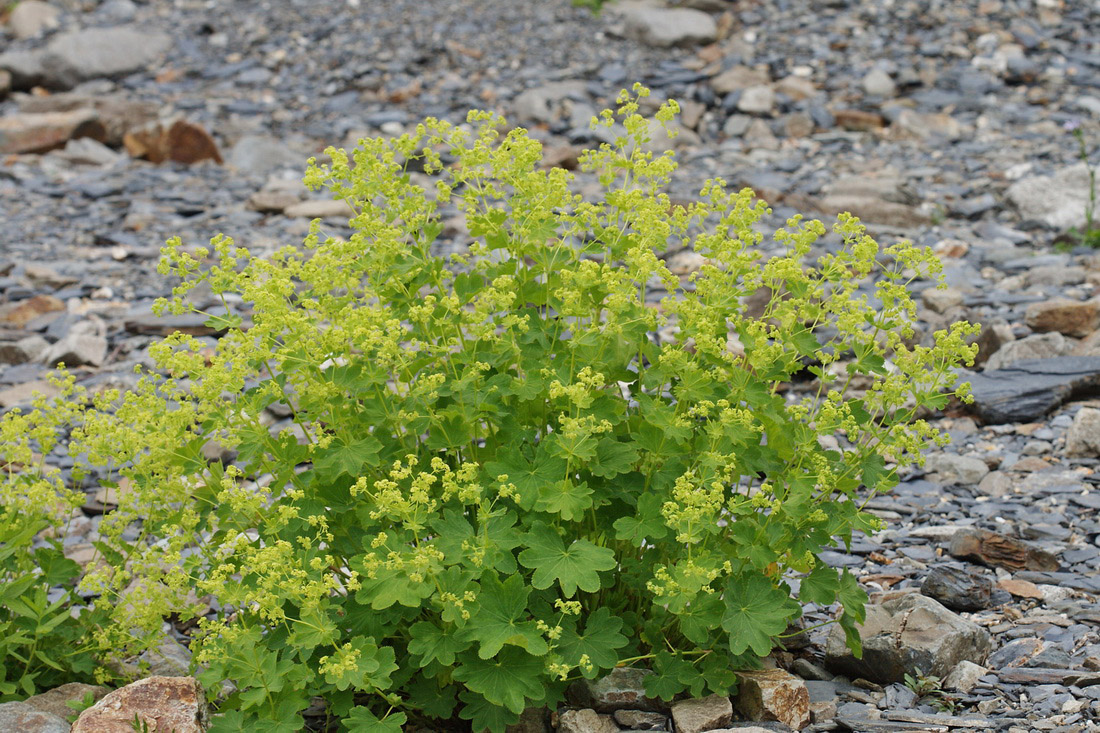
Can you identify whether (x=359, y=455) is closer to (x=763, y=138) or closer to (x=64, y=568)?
(x=64, y=568)

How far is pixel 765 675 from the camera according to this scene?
325 centimetres

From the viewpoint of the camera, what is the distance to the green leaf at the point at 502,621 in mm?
2723

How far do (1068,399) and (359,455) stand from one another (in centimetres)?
415

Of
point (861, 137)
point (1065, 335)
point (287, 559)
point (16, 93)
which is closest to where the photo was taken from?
point (287, 559)

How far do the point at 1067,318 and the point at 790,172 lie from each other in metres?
4.37

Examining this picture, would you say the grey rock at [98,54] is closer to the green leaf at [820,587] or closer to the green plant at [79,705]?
the green plant at [79,705]

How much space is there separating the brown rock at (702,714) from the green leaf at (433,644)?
0.75 m

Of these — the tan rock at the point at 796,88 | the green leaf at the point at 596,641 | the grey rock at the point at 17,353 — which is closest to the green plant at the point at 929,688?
the green leaf at the point at 596,641

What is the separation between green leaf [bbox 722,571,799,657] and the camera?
9.41 feet

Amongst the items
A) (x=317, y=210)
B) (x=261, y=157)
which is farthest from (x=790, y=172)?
(x=261, y=157)

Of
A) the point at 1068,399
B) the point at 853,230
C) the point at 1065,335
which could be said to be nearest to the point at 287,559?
the point at 853,230

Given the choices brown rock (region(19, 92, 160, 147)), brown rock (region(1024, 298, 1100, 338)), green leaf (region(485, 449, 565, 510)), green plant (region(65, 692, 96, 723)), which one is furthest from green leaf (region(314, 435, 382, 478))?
brown rock (region(19, 92, 160, 147))

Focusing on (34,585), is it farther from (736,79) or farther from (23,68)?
(23,68)

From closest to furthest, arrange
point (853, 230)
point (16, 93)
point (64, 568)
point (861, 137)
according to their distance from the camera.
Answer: point (853, 230)
point (64, 568)
point (861, 137)
point (16, 93)
